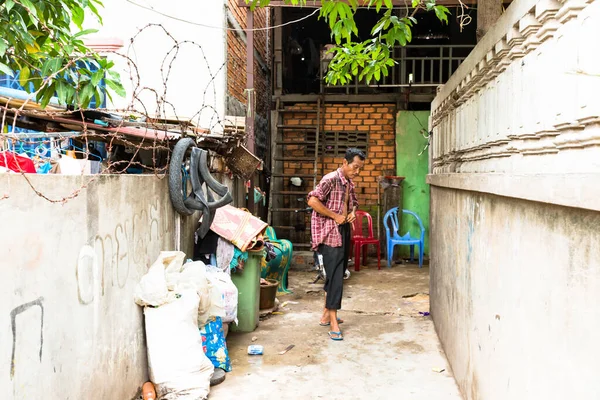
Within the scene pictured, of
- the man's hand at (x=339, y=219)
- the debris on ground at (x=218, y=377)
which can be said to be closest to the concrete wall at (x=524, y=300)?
the man's hand at (x=339, y=219)

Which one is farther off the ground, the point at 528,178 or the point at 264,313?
the point at 528,178

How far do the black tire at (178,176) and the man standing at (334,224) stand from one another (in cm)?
146

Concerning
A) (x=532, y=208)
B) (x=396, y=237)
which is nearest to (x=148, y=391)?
(x=532, y=208)

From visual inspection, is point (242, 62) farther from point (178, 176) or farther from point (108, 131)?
point (108, 131)

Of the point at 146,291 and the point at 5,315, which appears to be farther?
the point at 146,291

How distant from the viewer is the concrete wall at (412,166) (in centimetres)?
1058

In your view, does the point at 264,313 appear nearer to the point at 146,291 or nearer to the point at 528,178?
the point at 146,291

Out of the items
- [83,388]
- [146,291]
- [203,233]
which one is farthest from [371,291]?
[83,388]

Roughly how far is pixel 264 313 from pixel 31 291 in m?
4.15

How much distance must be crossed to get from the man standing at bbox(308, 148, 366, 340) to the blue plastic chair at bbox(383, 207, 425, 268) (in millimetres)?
4171

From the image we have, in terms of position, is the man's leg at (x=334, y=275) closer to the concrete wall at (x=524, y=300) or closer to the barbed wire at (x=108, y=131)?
the concrete wall at (x=524, y=300)

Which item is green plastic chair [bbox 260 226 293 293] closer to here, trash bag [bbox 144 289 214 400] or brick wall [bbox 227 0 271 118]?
brick wall [bbox 227 0 271 118]

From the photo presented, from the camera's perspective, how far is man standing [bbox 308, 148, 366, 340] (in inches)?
223

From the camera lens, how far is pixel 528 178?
232 centimetres
